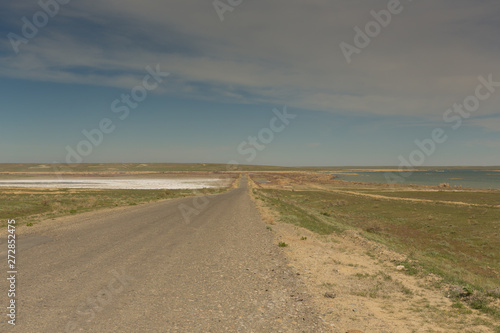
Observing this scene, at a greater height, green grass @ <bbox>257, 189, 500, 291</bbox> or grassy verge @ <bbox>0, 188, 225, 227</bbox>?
grassy verge @ <bbox>0, 188, 225, 227</bbox>

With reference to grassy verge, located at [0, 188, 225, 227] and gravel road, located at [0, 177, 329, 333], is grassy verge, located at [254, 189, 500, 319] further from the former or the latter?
grassy verge, located at [0, 188, 225, 227]

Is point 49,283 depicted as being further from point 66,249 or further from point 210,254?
point 210,254

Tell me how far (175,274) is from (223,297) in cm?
282

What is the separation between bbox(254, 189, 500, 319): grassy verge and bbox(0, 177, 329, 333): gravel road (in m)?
5.75

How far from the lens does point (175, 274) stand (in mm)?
10664

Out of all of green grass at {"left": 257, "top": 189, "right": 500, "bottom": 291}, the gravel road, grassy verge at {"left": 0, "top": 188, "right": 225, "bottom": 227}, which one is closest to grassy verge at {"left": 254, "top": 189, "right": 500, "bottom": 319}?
green grass at {"left": 257, "top": 189, "right": 500, "bottom": 291}

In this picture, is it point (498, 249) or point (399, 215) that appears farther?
point (399, 215)

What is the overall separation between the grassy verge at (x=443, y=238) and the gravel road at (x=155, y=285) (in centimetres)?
575

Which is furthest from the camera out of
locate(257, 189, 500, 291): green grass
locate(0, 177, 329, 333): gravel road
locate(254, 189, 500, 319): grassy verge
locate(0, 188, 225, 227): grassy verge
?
locate(0, 188, 225, 227): grassy verge

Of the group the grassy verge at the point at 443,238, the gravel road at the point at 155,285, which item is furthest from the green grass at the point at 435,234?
the gravel road at the point at 155,285

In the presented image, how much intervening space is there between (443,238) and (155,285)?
25.3m

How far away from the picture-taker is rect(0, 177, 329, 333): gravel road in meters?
7.04

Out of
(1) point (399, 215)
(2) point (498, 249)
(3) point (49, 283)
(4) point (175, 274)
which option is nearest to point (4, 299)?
(3) point (49, 283)

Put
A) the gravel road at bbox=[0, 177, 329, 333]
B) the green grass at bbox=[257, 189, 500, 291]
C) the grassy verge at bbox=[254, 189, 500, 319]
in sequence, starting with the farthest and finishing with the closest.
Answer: the green grass at bbox=[257, 189, 500, 291] < the grassy verge at bbox=[254, 189, 500, 319] < the gravel road at bbox=[0, 177, 329, 333]
